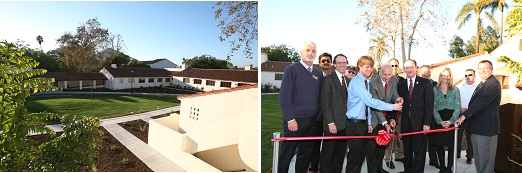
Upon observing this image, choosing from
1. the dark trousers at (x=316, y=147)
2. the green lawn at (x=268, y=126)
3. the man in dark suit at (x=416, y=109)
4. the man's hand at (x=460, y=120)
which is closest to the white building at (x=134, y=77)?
the green lawn at (x=268, y=126)

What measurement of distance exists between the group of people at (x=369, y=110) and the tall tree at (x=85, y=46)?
311cm

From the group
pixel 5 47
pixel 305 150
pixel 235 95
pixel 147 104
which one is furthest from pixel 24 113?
pixel 305 150

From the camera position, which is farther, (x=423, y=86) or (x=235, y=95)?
(x=235, y=95)

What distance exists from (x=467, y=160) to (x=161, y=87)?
153 inches

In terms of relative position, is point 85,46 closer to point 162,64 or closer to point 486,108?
point 162,64

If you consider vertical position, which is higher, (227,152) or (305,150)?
(305,150)

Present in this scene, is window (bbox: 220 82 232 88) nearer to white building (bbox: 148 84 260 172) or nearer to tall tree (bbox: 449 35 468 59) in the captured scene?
white building (bbox: 148 84 260 172)

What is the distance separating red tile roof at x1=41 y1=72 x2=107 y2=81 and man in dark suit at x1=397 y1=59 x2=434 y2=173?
3896mm

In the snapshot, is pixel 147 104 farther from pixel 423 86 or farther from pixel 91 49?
pixel 423 86

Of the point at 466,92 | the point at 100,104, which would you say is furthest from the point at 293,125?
the point at 100,104

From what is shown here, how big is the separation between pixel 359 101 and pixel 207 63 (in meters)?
2.51

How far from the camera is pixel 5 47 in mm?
3088

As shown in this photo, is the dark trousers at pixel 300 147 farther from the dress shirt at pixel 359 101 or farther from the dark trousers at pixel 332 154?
the dress shirt at pixel 359 101

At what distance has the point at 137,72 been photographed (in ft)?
15.4
